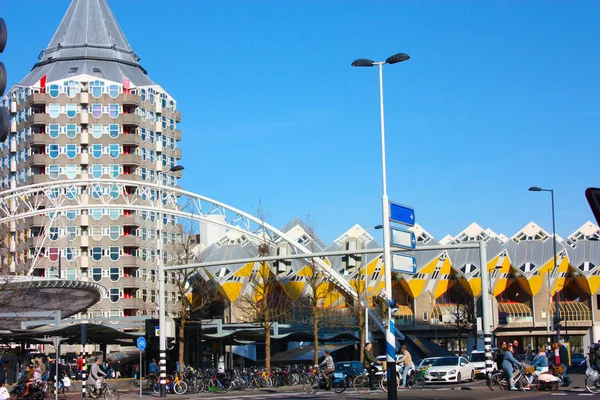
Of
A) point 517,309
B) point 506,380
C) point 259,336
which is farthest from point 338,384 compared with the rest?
point 517,309

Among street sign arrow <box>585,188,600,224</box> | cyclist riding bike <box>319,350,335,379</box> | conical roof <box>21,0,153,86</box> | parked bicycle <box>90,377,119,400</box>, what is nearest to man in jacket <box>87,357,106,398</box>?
parked bicycle <box>90,377,119,400</box>

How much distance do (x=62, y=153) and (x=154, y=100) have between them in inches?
489

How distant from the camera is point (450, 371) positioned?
41688 mm

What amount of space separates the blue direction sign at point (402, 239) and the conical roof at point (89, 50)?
84990 millimetres

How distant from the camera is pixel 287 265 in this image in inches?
1502

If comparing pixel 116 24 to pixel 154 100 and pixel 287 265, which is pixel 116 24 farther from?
pixel 287 265

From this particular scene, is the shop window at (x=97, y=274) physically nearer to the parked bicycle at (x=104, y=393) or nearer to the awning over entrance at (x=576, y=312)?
the awning over entrance at (x=576, y=312)

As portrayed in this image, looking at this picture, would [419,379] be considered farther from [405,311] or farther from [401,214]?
[405,311]

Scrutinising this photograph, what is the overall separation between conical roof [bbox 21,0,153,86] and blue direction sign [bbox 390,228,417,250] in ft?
279

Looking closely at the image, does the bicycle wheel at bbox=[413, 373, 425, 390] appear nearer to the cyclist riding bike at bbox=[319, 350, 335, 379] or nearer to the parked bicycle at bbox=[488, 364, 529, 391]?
the cyclist riding bike at bbox=[319, 350, 335, 379]

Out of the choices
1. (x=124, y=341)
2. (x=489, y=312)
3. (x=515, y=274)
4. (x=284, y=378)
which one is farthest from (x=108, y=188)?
(x=489, y=312)

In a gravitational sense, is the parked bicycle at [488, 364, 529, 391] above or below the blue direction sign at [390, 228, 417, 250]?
below

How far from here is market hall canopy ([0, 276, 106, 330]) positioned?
53000mm

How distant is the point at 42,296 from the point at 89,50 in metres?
55.5
